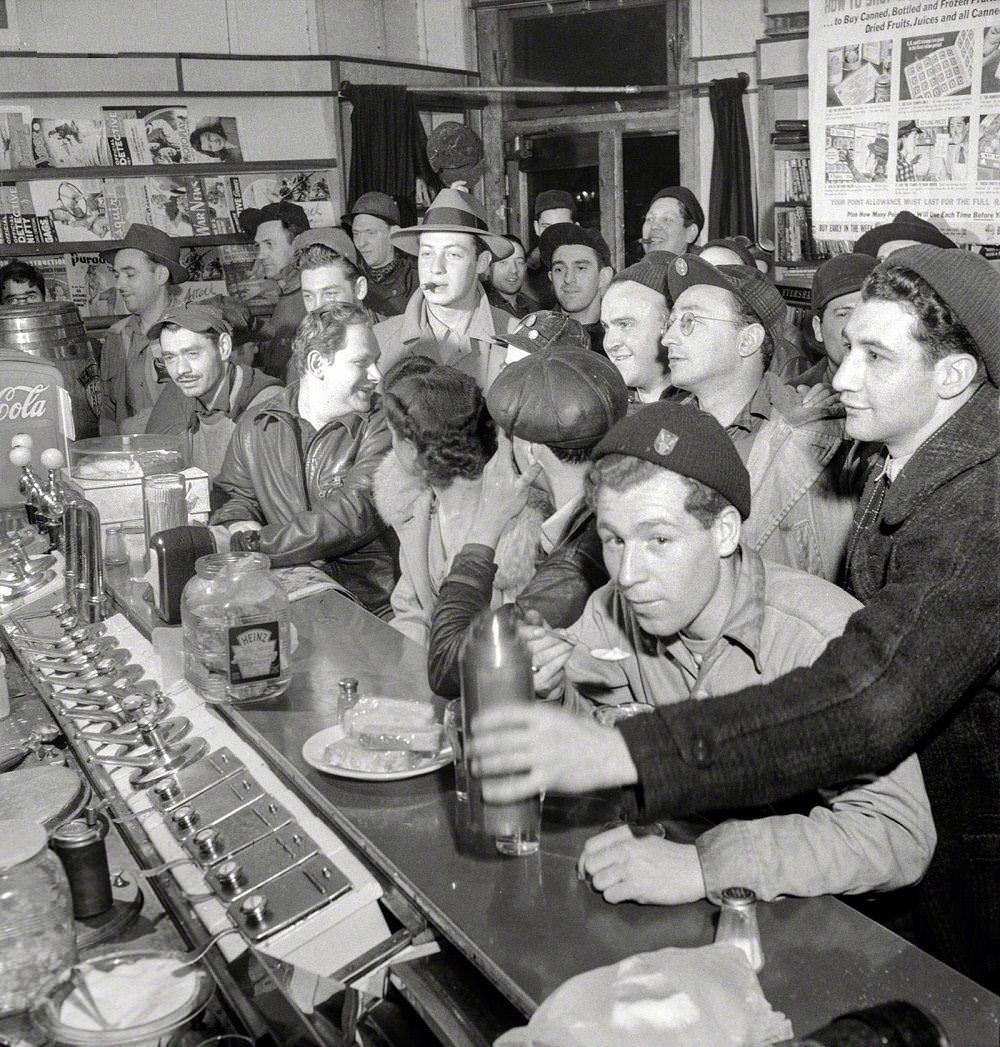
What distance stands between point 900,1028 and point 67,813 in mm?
1308

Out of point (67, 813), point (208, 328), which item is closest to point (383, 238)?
point (208, 328)

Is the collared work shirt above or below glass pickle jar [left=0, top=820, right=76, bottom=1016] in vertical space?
above

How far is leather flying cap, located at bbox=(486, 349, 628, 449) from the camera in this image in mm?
2152

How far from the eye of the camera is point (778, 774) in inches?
53.8

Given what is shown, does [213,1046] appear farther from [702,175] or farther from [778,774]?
[702,175]

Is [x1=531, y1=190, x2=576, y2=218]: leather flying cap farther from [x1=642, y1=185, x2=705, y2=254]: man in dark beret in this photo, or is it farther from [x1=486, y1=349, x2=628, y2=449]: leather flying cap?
[x1=486, y1=349, x2=628, y2=449]: leather flying cap

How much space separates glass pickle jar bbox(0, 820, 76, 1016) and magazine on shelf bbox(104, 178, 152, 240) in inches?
235

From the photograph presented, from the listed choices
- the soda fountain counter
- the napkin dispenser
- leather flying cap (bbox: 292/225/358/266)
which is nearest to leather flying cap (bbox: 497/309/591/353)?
the napkin dispenser

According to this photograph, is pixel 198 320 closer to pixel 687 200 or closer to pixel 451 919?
pixel 687 200

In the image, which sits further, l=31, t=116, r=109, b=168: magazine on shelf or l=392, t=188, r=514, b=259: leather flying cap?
l=31, t=116, r=109, b=168: magazine on shelf

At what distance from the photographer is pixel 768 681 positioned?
157 cm

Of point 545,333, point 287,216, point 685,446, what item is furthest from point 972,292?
point 287,216

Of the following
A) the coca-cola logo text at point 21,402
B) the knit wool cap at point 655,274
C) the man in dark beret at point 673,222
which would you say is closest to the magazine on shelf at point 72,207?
the man in dark beret at point 673,222

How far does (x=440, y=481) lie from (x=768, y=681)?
1.02 m
